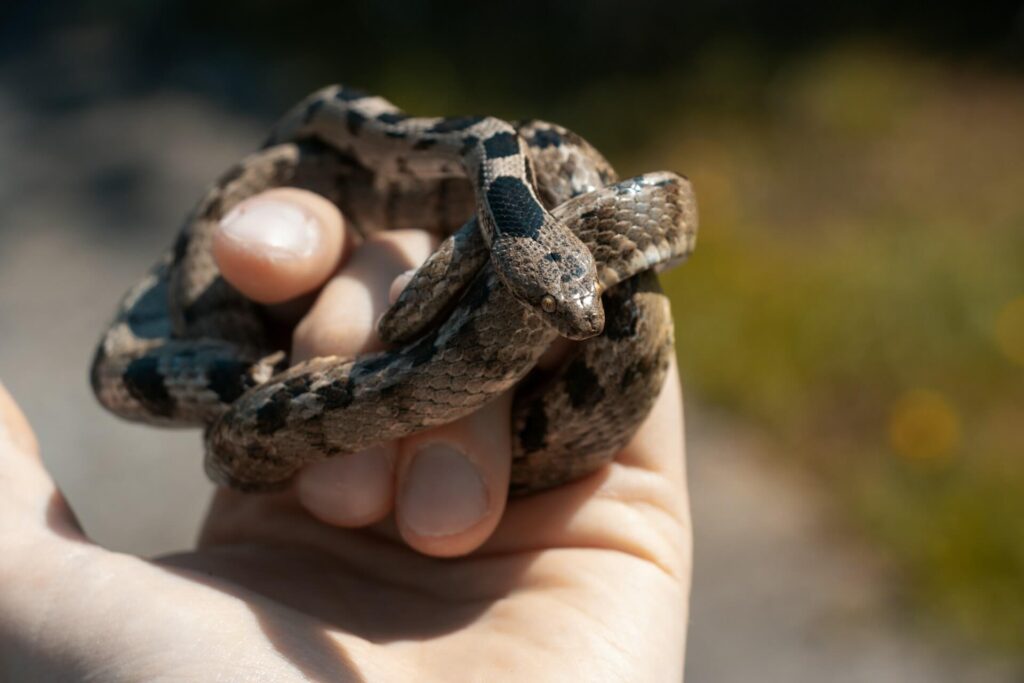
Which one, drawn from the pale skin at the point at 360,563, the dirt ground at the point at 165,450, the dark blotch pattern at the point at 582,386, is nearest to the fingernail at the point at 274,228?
the pale skin at the point at 360,563

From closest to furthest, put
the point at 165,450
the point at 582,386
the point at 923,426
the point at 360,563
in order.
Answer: the point at 582,386 → the point at 360,563 → the point at 923,426 → the point at 165,450

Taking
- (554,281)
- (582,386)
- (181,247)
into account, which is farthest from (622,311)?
(181,247)

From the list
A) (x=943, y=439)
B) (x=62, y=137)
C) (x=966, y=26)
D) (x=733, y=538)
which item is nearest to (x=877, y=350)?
(x=943, y=439)

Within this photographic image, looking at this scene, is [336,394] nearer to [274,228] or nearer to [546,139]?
[274,228]

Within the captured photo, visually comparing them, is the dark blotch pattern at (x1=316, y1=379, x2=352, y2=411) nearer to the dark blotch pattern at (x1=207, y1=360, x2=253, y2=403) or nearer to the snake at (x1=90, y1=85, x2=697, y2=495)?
the snake at (x1=90, y1=85, x2=697, y2=495)

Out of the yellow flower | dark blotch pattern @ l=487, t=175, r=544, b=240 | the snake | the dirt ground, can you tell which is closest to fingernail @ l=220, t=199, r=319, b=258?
the snake

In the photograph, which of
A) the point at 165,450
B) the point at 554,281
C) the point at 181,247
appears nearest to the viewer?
the point at 554,281

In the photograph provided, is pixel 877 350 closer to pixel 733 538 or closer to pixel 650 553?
pixel 733 538

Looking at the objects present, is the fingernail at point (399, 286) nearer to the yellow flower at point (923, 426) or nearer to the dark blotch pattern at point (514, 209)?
the dark blotch pattern at point (514, 209)
